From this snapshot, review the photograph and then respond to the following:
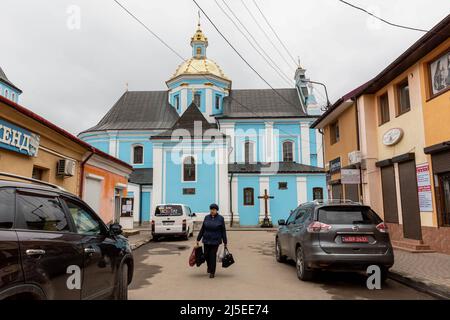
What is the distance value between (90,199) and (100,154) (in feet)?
6.22

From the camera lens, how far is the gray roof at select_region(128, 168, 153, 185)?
3370 cm

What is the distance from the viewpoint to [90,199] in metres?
15.2

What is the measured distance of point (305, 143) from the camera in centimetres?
3859

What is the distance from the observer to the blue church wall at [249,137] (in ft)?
126

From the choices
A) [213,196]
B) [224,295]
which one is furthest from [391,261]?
[213,196]

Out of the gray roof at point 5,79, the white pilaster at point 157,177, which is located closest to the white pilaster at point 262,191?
the white pilaster at point 157,177

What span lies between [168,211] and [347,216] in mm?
11985

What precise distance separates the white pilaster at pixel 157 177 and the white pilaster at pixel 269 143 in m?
11.5

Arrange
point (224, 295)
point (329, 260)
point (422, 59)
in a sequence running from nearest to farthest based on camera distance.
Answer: point (224, 295), point (329, 260), point (422, 59)

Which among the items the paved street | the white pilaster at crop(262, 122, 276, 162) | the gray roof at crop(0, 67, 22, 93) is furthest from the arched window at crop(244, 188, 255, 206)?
the gray roof at crop(0, 67, 22, 93)

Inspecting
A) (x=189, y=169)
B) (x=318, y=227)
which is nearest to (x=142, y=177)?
(x=189, y=169)

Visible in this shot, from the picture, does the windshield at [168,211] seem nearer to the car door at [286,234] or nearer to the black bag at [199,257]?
the car door at [286,234]

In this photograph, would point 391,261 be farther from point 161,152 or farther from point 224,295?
point 161,152

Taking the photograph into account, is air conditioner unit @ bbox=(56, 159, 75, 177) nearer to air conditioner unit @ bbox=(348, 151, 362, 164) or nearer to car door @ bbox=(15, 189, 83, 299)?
car door @ bbox=(15, 189, 83, 299)
